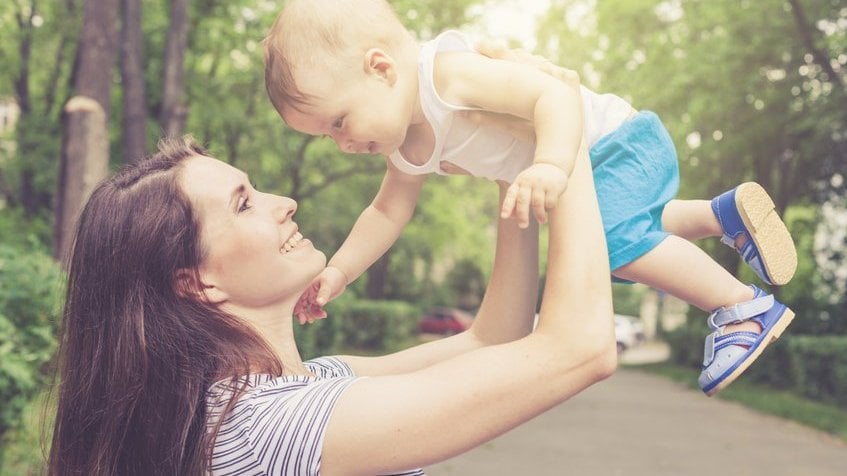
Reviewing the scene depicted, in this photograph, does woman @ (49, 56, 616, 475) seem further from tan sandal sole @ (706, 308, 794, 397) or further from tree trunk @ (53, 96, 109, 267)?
tree trunk @ (53, 96, 109, 267)

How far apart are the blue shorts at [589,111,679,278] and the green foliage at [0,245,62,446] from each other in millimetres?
3873

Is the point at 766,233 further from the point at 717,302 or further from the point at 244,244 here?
the point at 244,244

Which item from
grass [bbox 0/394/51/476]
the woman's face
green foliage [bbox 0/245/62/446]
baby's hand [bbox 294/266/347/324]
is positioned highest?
the woman's face

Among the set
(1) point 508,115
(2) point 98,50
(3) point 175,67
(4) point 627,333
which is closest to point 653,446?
(2) point 98,50

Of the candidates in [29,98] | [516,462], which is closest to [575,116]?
[516,462]

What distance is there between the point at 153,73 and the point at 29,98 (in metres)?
4.81

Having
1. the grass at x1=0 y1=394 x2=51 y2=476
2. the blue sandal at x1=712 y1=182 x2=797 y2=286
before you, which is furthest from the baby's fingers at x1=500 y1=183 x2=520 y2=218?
the grass at x1=0 y1=394 x2=51 y2=476

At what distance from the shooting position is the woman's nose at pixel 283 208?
71.9 inches

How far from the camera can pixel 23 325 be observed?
556cm

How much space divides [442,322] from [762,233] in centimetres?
3682

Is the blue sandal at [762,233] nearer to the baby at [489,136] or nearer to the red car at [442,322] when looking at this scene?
the baby at [489,136]

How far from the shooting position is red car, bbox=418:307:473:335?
3838cm

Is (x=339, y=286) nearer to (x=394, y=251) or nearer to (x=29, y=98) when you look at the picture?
(x=29, y=98)

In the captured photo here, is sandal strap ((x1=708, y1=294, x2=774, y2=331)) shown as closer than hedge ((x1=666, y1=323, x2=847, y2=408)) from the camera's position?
Yes
